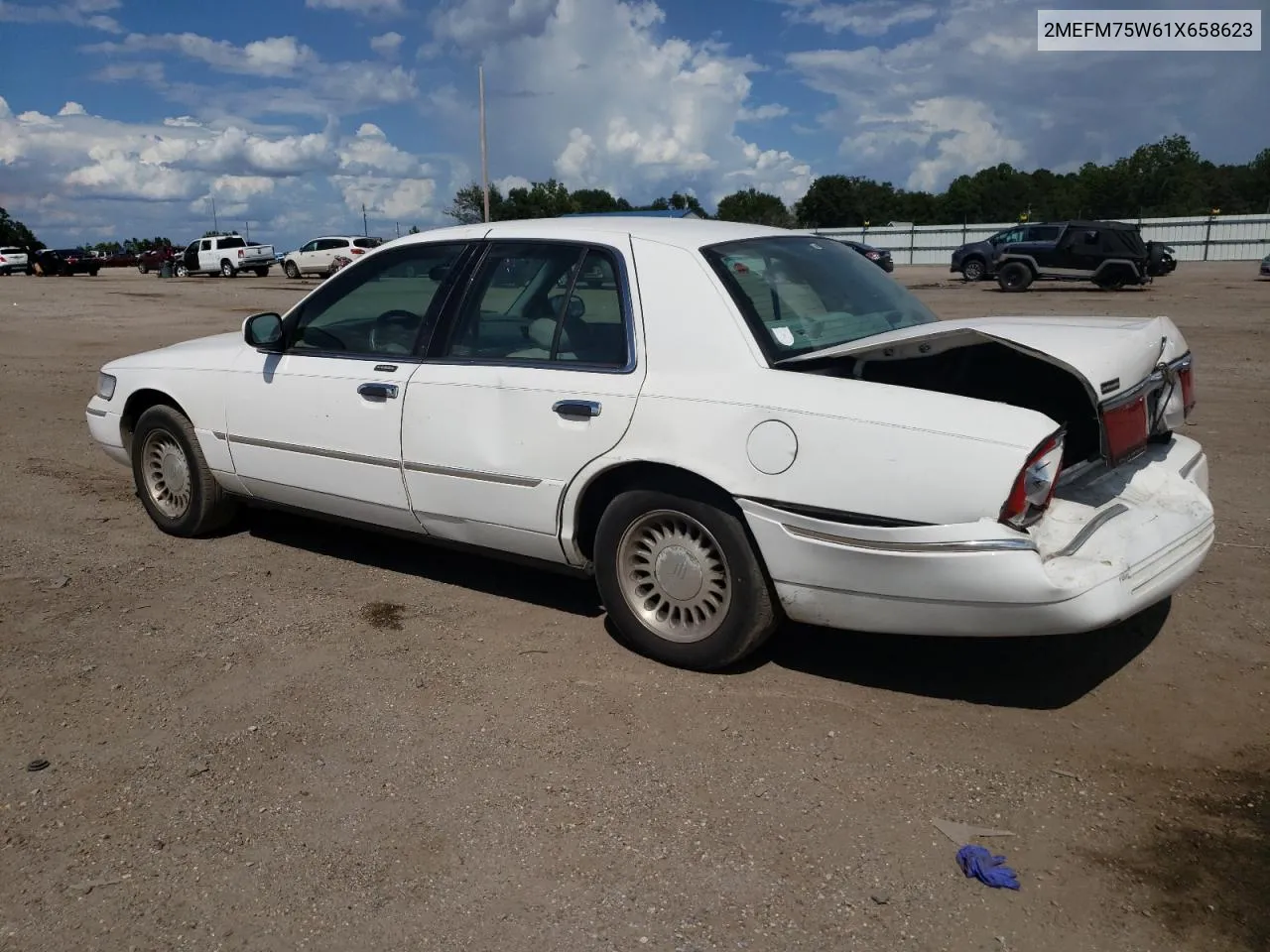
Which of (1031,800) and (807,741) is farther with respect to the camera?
(807,741)

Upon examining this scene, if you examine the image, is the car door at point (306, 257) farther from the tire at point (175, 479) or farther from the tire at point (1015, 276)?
the tire at point (175, 479)

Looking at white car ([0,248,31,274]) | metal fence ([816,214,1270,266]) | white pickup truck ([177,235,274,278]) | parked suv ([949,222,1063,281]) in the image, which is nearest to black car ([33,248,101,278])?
white car ([0,248,31,274])

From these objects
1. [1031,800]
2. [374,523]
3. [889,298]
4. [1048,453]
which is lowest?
[1031,800]

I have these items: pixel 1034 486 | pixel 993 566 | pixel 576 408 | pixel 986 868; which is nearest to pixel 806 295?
pixel 576 408

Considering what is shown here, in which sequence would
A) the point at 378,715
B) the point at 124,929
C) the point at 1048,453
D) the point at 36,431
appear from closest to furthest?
the point at 124,929
the point at 1048,453
the point at 378,715
the point at 36,431

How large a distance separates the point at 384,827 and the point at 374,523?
2.00 metres

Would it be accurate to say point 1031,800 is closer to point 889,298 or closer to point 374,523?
point 889,298

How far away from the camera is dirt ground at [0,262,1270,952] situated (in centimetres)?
269

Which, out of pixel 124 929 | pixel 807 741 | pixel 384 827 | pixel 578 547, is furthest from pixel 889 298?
pixel 124 929

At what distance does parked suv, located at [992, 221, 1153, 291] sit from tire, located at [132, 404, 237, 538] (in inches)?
962

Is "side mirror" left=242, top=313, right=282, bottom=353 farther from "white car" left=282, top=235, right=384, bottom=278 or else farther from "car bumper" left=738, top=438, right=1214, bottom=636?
"white car" left=282, top=235, right=384, bottom=278

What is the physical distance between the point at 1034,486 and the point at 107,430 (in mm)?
4908

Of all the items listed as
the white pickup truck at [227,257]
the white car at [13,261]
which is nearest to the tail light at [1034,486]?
the white pickup truck at [227,257]

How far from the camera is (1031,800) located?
3.17 m
